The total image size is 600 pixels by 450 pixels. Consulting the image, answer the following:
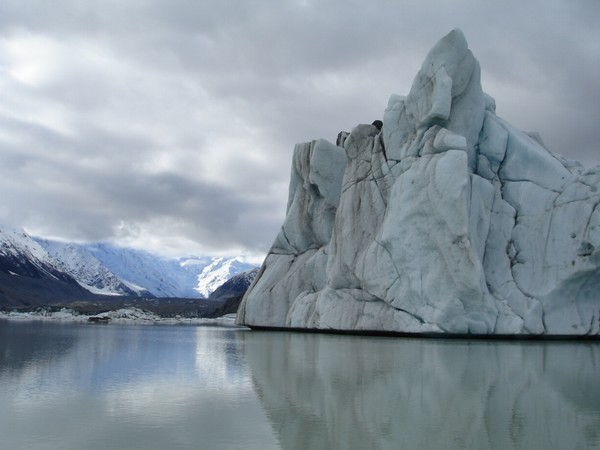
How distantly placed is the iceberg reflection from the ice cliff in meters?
7.03

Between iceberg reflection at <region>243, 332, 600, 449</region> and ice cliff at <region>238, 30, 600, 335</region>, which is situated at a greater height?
ice cliff at <region>238, 30, 600, 335</region>

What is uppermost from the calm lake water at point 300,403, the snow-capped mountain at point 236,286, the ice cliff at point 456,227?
the snow-capped mountain at point 236,286

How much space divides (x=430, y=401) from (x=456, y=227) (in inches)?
526

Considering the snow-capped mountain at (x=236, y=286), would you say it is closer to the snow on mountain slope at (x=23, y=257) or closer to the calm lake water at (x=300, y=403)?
the snow on mountain slope at (x=23, y=257)

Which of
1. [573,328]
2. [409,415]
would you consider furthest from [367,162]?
[409,415]

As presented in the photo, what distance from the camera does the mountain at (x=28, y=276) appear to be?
12862 cm

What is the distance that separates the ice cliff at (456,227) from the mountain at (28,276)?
109849 millimetres

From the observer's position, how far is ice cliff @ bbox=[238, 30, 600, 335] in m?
20.1

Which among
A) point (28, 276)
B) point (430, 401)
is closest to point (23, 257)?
point (28, 276)

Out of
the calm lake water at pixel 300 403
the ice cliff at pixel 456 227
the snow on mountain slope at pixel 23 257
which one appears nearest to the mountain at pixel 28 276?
the snow on mountain slope at pixel 23 257

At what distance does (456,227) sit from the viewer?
20.2 m

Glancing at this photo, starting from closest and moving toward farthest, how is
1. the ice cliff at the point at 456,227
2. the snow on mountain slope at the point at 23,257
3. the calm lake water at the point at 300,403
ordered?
the calm lake water at the point at 300,403 → the ice cliff at the point at 456,227 → the snow on mountain slope at the point at 23,257

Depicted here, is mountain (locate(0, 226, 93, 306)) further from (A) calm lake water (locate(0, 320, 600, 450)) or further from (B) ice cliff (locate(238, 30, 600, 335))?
(A) calm lake water (locate(0, 320, 600, 450))

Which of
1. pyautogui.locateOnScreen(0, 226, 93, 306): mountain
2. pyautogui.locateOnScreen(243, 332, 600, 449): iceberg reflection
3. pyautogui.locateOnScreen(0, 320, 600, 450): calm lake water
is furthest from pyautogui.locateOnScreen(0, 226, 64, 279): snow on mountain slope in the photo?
pyautogui.locateOnScreen(243, 332, 600, 449): iceberg reflection
